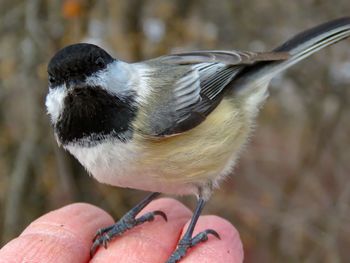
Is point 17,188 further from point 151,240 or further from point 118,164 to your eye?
point 118,164

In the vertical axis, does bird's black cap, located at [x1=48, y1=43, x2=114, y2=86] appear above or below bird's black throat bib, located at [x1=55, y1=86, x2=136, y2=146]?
above

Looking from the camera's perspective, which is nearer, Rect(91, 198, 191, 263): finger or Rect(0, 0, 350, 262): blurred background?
Rect(91, 198, 191, 263): finger

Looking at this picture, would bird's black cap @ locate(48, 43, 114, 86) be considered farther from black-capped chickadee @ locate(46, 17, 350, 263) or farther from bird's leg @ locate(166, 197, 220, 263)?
bird's leg @ locate(166, 197, 220, 263)

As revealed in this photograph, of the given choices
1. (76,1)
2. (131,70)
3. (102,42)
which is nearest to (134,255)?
(131,70)

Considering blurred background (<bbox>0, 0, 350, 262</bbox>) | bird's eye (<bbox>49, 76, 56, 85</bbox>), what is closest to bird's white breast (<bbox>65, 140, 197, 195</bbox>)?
bird's eye (<bbox>49, 76, 56, 85</bbox>)

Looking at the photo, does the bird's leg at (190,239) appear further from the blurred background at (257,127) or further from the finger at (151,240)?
the blurred background at (257,127)

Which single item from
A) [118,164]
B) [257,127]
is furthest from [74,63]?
[257,127]

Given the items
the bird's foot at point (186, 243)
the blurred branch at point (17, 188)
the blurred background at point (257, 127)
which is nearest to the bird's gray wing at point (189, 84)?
the bird's foot at point (186, 243)
